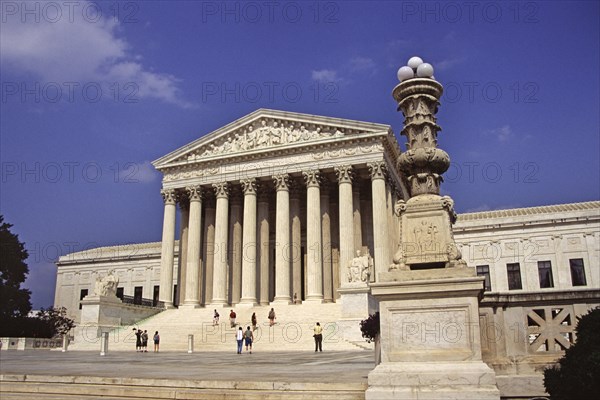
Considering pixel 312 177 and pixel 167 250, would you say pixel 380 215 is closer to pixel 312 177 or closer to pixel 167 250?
pixel 312 177

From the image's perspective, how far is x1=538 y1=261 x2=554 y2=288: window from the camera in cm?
5438

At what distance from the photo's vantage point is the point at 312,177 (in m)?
43.0

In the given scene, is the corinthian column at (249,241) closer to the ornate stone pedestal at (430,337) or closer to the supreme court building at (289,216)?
the supreme court building at (289,216)

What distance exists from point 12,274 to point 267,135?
29.5m

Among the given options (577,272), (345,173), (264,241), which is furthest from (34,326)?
(577,272)

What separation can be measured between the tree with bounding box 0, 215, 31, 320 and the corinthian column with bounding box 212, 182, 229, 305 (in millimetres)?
20916

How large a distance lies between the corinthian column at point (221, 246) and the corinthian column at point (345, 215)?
31.6 ft

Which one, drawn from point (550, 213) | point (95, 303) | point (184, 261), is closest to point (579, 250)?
point (550, 213)

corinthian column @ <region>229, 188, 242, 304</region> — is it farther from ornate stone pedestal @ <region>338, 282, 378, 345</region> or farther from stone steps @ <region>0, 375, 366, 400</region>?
stone steps @ <region>0, 375, 366, 400</region>

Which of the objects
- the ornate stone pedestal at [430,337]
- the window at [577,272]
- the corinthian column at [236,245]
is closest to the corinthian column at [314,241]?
the corinthian column at [236,245]

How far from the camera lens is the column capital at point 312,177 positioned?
42.9 metres

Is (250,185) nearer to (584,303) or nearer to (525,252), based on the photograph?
(525,252)

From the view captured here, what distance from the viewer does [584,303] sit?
24.3ft

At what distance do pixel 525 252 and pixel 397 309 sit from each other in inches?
2095
